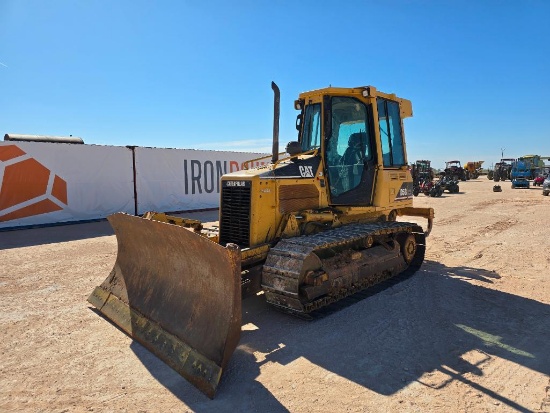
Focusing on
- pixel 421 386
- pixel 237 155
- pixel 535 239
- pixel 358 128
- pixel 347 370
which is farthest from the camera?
pixel 237 155

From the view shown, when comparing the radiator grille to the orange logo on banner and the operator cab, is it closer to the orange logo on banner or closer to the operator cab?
the operator cab

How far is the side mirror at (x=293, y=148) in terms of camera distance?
5844mm

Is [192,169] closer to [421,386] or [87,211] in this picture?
[87,211]

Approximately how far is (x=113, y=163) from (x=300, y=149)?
11.4 metres

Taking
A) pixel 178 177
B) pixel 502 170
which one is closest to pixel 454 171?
pixel 502 170

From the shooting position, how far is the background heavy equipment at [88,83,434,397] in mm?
3885

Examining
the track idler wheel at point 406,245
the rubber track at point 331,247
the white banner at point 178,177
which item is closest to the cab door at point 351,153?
the rubber track at point 331,247

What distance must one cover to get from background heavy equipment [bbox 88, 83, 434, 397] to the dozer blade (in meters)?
0.01

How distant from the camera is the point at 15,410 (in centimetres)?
315

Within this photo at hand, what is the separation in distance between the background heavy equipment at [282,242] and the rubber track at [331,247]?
2cm

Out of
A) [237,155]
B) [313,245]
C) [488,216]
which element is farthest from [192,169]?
[313,245]

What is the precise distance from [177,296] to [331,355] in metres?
1.80

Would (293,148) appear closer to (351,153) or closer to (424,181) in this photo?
(351,153)

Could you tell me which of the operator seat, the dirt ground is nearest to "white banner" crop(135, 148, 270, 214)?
the dirt ground
